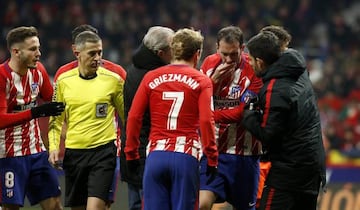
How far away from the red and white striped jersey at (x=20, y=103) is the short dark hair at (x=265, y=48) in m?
2.39

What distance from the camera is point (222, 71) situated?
767cm

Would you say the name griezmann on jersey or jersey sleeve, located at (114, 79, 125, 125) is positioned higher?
the name griezmann on jersey

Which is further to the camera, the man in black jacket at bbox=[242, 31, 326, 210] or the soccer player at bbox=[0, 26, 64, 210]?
the soccer player at bbox=[0, 26, 64, 210]

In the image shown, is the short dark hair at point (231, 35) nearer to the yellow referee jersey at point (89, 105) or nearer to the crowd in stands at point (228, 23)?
the yellow referee jersey at point (89, 105)

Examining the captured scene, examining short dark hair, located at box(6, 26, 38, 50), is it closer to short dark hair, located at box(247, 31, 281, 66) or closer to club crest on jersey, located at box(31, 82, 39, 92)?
club crest on jersey, located at box(31, 82, 39, 92)

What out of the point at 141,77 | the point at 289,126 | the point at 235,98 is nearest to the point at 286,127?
the point at 289,126

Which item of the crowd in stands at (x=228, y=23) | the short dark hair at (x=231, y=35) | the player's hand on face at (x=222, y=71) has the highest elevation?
the crowd in stands at (x=228, y=23)

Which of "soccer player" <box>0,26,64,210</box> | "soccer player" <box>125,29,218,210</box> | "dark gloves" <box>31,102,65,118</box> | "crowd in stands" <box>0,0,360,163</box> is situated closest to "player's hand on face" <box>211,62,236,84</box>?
"soccer player" <box>125,29,218,210</box>

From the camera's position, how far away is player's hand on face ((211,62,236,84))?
7.67 metres

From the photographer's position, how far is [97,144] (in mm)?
7895

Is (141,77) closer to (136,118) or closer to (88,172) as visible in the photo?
(136,118)

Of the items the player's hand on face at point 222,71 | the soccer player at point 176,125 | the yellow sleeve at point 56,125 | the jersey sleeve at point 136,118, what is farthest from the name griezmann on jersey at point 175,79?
the yellow sleeve at point 56,125

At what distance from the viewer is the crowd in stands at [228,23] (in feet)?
64.2

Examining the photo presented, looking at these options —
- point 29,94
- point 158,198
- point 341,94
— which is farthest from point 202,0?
point 158,198
